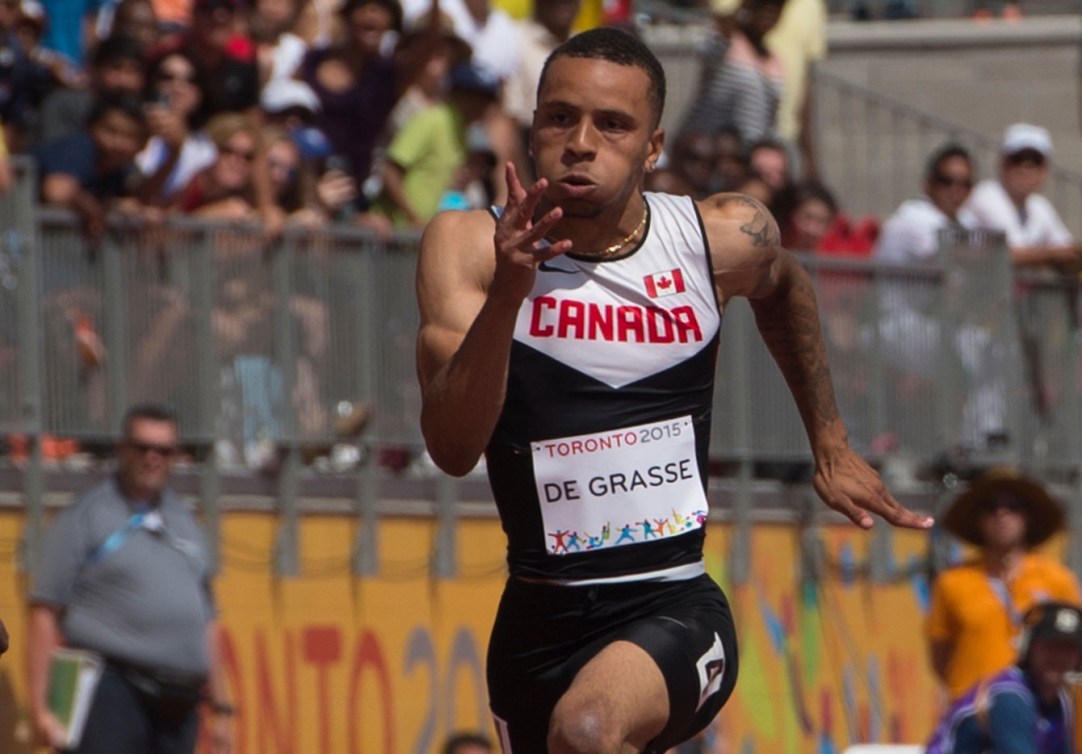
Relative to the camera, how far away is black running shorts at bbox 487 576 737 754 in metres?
7.11

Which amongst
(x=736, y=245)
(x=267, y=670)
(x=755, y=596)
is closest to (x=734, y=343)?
(x=755, y=596)

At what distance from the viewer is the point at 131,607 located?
11609 mm

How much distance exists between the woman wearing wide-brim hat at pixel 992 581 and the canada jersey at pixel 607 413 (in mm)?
7101

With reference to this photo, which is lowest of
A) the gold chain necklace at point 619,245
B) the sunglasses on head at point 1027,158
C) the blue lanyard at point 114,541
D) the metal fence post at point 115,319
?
the blue lanyard at point 114,541

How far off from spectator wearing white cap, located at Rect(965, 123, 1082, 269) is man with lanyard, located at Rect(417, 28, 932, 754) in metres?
10.0

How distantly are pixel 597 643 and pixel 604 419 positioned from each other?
0.61m

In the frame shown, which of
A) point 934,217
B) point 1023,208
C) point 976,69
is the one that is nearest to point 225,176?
point 934,217

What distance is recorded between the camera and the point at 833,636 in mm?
16219

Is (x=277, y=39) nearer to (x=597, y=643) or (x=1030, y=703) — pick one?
(x=1030, y=703)

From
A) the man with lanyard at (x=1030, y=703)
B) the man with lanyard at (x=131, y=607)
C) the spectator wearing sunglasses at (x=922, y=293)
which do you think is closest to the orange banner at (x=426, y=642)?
the man with lanyard at (x=131, y=607)

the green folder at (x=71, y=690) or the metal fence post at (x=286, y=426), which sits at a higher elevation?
the metal fence post at (x=286, y=426)

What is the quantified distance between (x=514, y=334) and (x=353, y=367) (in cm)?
673

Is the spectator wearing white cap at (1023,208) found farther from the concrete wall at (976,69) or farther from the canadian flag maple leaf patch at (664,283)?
the canadian flag maple leaf patch at (664,283)

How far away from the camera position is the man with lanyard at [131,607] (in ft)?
37.8
